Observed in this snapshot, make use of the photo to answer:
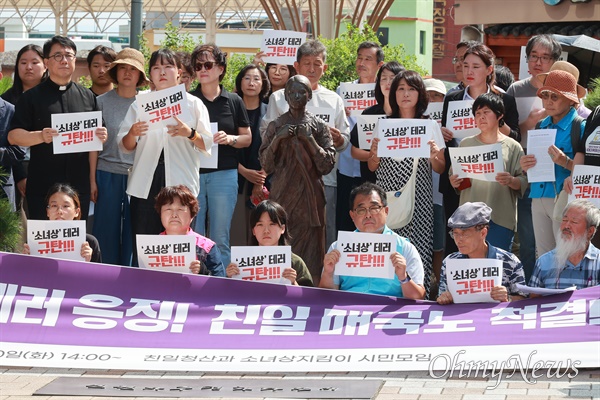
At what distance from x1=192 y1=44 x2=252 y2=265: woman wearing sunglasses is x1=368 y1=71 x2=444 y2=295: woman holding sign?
3.97 feet

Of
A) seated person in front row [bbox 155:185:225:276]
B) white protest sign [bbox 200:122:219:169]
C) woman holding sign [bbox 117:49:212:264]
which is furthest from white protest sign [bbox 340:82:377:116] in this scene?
seated person in front row [bbox 155:185:225:276]

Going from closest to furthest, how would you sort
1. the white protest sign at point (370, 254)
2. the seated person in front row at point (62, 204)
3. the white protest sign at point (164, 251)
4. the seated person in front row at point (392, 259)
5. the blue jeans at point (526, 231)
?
the white protest sign at point (370, 254)
the seated person in front row at point (392, 259)
the white protest sign at point (164, 251)
the seated person in front row at point (62, 204)
the blue jeans at point (526, 231)

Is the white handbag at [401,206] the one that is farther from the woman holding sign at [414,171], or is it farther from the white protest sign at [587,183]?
the white protest sign at [587,183]

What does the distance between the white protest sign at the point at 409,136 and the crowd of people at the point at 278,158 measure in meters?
0.16

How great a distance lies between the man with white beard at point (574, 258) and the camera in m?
8.01

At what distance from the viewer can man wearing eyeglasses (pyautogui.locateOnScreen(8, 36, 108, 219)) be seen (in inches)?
391

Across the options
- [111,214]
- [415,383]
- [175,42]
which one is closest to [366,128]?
[111,214]

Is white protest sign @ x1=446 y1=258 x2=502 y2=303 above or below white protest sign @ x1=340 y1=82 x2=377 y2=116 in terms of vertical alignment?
below

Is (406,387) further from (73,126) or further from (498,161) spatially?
(73,126)

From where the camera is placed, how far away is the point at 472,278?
777cm

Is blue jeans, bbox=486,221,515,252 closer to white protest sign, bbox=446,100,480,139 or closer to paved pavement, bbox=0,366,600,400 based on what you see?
white protest sign, bbox=446,100,480,139

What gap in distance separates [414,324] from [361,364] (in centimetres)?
48

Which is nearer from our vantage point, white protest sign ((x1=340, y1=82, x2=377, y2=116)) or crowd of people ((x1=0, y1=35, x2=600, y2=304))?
crowd of people ((x1=0, y1=35, x2=600, y2=304))

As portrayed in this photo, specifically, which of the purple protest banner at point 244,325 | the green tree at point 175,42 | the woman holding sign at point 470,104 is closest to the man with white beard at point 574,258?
the purple protest banner at point 244,325
